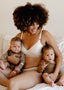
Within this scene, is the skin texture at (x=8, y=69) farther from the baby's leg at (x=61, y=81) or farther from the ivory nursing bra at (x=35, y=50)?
the baby's leg at (x=61, y=81)

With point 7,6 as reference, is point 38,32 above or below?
below

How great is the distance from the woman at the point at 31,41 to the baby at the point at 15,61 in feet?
0.14

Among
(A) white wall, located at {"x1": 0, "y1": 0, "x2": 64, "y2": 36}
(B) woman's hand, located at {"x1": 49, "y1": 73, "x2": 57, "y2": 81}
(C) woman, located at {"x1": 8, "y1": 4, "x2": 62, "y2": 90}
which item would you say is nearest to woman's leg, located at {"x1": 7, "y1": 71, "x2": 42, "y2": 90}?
(C) woman, located at {"x1": 8, "y1": 4, "x2": 62, "y2": 90}

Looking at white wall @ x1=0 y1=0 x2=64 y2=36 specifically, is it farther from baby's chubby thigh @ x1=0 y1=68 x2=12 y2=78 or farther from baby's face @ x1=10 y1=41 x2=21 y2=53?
baby's chubby thigh @ x1=0 y1=68 x2=12 y2=78

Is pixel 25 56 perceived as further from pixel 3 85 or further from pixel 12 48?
pixel 3 85

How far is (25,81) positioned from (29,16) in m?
0.57

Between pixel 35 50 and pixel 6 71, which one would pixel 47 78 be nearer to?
pixel 35 50

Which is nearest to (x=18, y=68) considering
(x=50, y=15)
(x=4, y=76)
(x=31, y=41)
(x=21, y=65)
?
(x=21, y=65)

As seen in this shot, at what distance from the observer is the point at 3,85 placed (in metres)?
1.53

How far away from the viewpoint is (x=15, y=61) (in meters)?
1.63

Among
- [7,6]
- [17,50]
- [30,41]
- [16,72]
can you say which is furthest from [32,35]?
[7,6]

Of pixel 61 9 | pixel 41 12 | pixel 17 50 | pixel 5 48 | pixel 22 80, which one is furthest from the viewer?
pixel 61 9

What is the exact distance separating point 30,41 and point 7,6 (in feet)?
2.98

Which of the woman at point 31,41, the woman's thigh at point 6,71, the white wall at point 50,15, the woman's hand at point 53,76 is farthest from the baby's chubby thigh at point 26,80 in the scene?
the white wall at point 50,15
